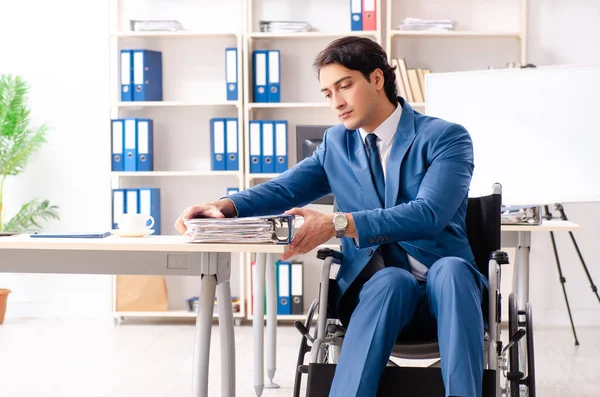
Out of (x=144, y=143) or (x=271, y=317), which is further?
(x=144, y=143)

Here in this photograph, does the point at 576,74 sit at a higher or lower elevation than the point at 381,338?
higher

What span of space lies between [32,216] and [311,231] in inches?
140

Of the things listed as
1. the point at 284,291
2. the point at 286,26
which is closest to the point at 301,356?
the point at 284,291

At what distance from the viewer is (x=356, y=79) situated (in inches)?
83.7

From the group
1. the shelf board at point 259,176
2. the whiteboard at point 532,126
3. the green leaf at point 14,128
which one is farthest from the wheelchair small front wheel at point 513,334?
the green leaf at point 14,128

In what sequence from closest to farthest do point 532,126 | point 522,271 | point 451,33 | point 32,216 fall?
point 522,271 < point 532,126 < point 451,33 < point 32,216

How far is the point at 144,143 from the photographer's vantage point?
4.89 m

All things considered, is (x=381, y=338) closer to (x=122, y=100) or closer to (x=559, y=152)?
(x=559, y=152)

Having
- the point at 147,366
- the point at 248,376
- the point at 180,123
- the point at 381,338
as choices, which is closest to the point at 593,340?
the point at 248,376

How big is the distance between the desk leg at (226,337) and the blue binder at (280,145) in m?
2.47

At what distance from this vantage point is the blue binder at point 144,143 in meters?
4.86

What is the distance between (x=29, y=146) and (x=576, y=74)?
10.3 ft

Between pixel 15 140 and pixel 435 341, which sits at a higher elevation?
pixel 15 140

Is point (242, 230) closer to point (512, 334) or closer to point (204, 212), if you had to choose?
point (204, 212)
